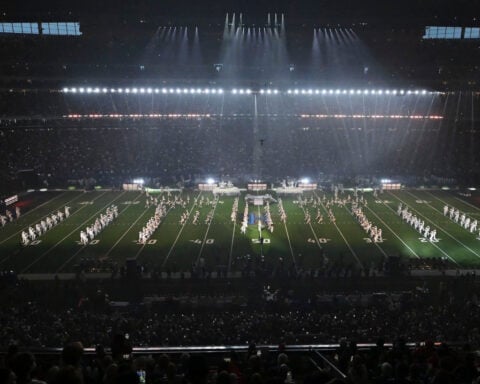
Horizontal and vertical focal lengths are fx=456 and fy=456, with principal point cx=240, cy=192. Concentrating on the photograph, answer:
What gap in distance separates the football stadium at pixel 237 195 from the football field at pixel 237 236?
0.16 meters

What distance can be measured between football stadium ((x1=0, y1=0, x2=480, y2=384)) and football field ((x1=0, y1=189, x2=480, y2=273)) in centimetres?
16

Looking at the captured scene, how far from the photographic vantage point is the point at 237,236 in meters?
23.2

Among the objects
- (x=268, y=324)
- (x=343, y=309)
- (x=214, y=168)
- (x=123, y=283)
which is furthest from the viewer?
(x=214, y=168)

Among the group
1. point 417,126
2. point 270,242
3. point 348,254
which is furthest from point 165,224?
point 417,126

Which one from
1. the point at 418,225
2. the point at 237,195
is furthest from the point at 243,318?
the point at 237,195

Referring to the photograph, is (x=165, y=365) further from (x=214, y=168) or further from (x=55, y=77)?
(x=55, y=77)

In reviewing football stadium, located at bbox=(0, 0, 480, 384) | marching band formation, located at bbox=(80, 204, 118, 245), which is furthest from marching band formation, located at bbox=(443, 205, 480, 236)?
marching band formation, located at bbox=(80, 204, 118, 245)

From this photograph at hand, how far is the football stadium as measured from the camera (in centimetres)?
688

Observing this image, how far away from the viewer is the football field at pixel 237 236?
19781 millimetres

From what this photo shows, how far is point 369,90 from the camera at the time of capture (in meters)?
41.8

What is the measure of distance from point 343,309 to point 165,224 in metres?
13.7

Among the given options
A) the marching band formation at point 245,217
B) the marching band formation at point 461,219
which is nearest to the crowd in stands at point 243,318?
the marching band formation at point 245,217

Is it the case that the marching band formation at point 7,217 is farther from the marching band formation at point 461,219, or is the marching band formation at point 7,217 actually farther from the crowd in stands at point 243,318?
the marching band formation at point 461,219

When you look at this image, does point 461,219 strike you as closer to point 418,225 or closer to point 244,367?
point 418,225
